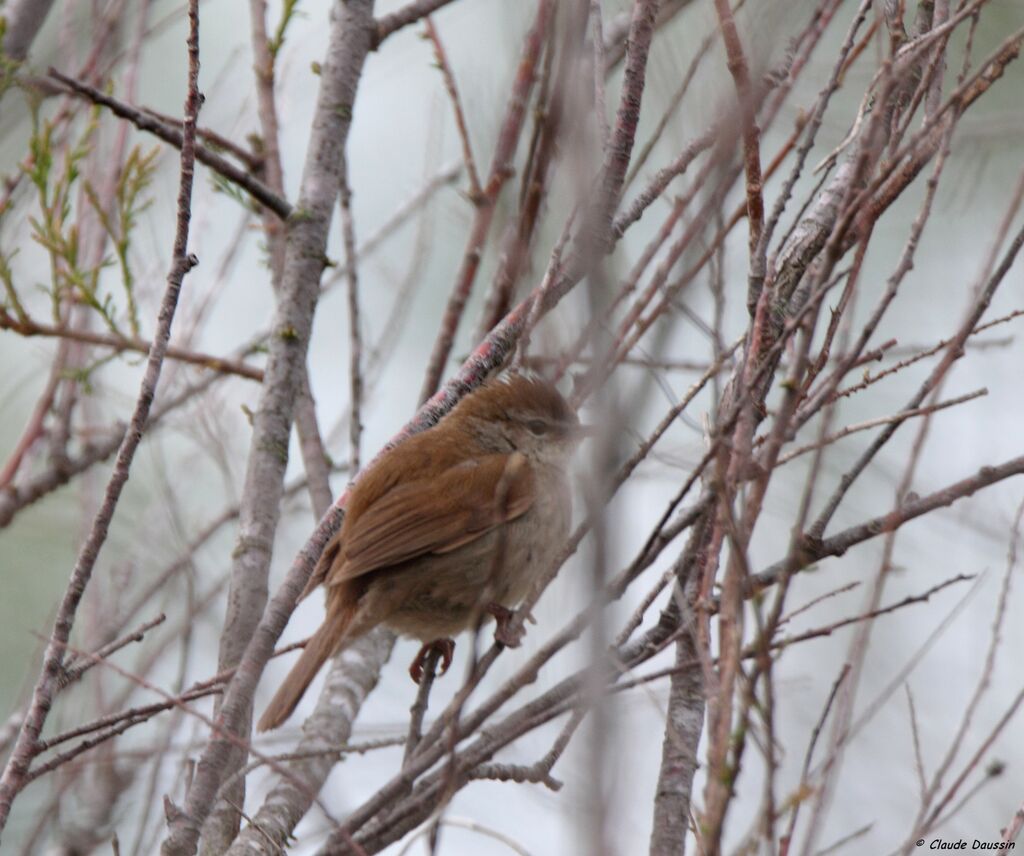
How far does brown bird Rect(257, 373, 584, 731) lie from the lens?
392 centimetres

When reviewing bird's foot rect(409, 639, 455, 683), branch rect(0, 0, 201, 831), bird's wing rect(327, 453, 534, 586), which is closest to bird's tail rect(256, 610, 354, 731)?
bird's wing rect(327, 453, 534, 586)

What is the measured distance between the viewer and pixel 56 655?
2.40 meters

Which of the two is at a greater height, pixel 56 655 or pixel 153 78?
pixel 153 78

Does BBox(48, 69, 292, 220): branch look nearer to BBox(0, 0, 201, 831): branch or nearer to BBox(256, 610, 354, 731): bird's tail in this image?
BBox(0, 0, 201, 831): branch

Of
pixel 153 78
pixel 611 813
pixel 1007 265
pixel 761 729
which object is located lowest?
pixel 611 813

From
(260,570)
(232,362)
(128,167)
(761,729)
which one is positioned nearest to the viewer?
(761,729)

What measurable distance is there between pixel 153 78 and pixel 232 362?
5.54 metres

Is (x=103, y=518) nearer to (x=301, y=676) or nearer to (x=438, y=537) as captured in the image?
(x=301, y=676)

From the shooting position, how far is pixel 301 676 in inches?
142

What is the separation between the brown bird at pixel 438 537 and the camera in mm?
3922

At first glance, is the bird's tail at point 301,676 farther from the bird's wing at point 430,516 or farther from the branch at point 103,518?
the branch at point 103,518

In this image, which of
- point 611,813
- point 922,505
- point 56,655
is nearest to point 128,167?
point 56,655

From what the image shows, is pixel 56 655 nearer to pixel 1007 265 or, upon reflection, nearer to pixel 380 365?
pixel 1007 265

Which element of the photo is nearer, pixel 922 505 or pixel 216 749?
pixel 922 505
